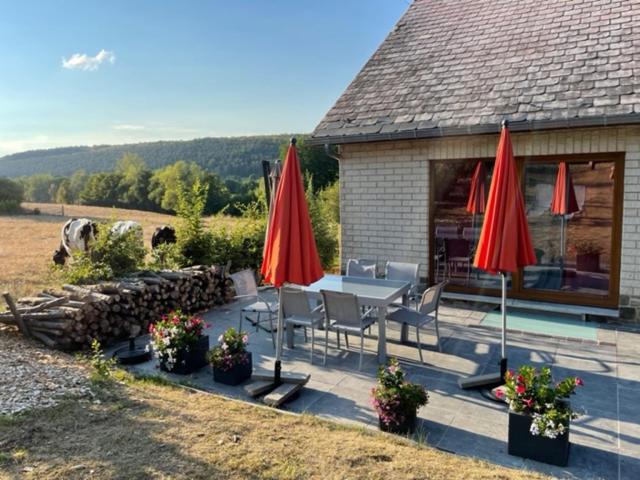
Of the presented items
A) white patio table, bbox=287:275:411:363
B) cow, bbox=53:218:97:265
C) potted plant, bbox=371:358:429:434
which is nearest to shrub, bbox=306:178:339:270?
white patio table, bbox=287:275:411:363

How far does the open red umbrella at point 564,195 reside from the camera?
742 cm

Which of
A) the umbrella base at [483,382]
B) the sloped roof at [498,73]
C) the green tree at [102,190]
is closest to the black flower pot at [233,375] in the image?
the umbrella base at [483,382]

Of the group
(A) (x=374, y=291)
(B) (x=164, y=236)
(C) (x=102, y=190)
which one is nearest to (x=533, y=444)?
(A) (x=374, y=291)

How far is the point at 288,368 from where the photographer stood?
5.55 m

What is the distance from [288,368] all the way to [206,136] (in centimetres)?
5971

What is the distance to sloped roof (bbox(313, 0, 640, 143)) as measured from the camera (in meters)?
6.93

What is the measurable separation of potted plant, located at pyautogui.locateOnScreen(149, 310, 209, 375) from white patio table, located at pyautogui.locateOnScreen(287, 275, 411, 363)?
1290 mm

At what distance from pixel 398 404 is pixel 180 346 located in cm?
268

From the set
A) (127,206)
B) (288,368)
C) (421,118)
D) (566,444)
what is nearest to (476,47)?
(421,118)

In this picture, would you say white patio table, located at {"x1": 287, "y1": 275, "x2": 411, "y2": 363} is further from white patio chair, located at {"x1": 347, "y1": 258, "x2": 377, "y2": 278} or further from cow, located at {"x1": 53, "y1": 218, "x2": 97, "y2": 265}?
cow, located at {"x1": 53, "y1": 218, "x2": 97, "y2": 265}

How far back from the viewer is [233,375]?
5027 millimetres

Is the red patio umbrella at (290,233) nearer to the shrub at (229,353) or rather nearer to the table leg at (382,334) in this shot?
the shrub at (229,353)

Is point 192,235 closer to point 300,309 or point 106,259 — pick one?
point 106,259

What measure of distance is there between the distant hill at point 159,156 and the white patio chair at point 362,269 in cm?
4309
